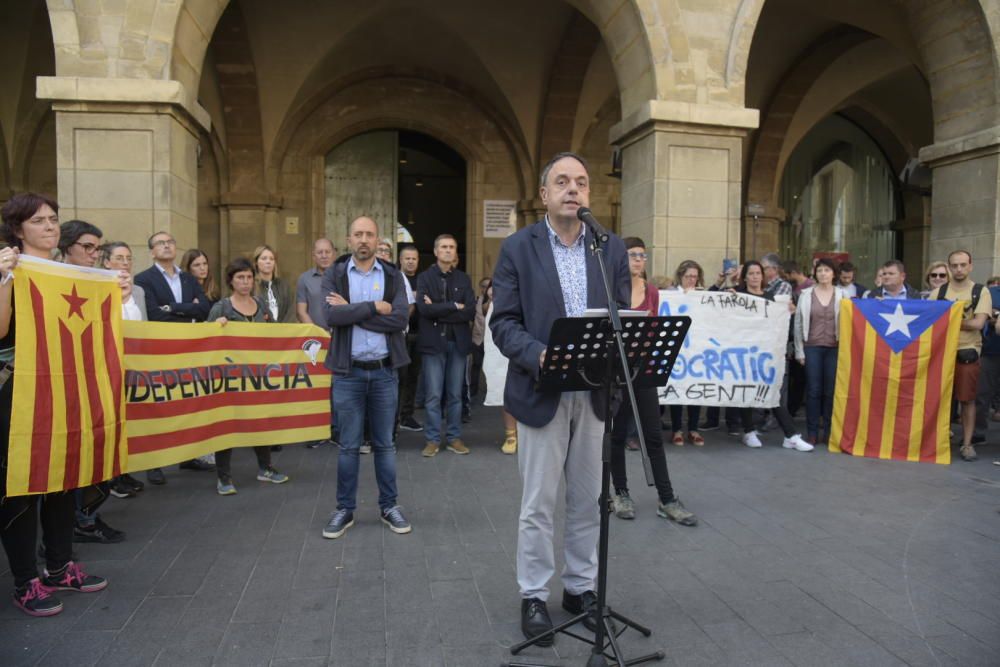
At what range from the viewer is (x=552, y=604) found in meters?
3.45

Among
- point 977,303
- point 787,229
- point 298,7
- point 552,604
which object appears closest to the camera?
point 552,604

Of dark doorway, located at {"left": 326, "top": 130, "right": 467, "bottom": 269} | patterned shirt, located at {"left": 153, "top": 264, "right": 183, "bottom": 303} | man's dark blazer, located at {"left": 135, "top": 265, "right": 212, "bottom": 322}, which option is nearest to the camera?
man's dark blazer, located at {"left": 135, "top": 265, "right": 212, "bottom": 322}

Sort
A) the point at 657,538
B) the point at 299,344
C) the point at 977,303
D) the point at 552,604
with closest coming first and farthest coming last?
the point at 552,604 → the point at 657,538 → the point at 299,344 → the point at 977,303

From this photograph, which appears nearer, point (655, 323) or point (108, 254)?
point (655, 323)

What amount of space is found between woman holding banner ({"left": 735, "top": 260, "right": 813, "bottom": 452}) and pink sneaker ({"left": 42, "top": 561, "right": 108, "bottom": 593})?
5757 millimetres

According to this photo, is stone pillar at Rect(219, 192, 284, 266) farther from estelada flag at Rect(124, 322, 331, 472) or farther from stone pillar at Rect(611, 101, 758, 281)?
estelada flag at Rect(124, 322, 331, 472)

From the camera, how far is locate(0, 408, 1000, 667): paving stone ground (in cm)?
299

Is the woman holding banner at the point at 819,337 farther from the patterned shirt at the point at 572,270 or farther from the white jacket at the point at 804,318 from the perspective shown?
the patterned shirt at the point at 572,270

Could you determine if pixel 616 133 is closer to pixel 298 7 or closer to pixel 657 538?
pixel 657 538

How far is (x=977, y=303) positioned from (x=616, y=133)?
4505 millimetres

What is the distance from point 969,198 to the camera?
959cm

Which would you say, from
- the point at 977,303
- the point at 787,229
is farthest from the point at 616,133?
the point at 787,229

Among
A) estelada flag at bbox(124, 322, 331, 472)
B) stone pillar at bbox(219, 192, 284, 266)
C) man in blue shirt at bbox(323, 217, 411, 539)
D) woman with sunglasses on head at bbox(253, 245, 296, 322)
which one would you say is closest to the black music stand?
man in blue shirt at bbox(323, 217, 411, 539)

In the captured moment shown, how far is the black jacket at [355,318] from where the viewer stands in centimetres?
432
